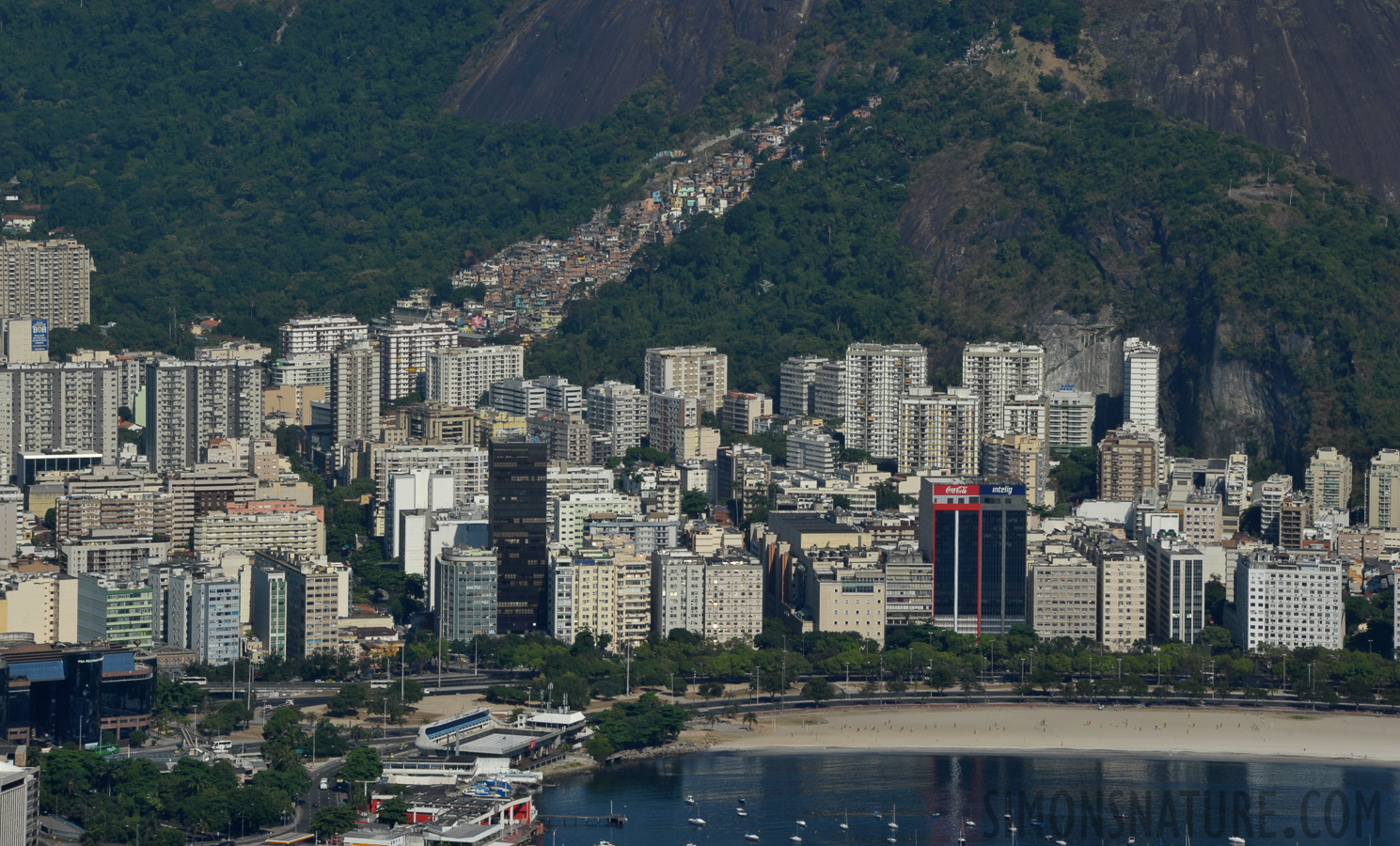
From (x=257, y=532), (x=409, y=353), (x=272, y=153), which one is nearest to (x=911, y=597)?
(x=257, y=532)

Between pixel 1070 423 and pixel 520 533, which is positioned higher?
pixel 1070 423

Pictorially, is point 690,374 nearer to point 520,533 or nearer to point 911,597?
point 520,533

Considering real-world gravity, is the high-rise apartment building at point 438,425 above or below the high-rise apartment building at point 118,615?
above

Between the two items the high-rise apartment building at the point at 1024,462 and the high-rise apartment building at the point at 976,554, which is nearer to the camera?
the high-rise apartment building at the point at 976,554

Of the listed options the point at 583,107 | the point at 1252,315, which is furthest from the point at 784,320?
the point at 583,107

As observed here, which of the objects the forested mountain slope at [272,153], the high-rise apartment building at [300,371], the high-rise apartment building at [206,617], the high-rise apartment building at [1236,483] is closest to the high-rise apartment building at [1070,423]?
the high-rise apartment building at [1236,483]

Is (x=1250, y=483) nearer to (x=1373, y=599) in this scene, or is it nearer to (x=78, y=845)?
(x=1373, y=599)

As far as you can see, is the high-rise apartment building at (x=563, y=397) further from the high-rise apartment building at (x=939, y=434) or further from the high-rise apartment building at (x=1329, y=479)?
the high-rise apartment building at (x=1329, y=479)
